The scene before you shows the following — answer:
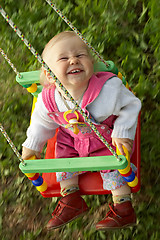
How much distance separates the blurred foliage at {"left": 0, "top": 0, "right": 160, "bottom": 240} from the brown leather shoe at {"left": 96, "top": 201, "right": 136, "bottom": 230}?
209 mm

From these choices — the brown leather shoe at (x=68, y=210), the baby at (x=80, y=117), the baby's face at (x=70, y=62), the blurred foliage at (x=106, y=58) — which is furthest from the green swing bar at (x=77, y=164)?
the blurred foliage at (x=106, y=58)

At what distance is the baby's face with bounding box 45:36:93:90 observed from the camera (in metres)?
1.26

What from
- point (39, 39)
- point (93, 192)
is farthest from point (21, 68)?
point (93, 192)

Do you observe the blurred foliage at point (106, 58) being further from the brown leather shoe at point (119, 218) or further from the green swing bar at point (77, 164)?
the green swing bar at point (77, 164)

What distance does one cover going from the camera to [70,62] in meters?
1.25

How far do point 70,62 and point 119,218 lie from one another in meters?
0.72

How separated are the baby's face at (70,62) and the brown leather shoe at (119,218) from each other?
1.88 feet

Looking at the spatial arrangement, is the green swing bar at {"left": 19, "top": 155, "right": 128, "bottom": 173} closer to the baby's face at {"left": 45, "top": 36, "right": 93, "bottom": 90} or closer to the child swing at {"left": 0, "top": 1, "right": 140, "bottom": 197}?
the child swing at {"left": 0, "top": 1, "right": 140, "bottom": 197}

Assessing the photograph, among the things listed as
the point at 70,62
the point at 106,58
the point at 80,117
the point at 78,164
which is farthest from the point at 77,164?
the point at 106,58

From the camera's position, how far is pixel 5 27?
264 centimetres

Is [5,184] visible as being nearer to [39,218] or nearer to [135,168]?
[39,218]

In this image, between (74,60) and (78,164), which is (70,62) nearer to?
(74,60)

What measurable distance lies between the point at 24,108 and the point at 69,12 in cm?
76

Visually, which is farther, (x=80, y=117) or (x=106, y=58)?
(x=106, y=58)
